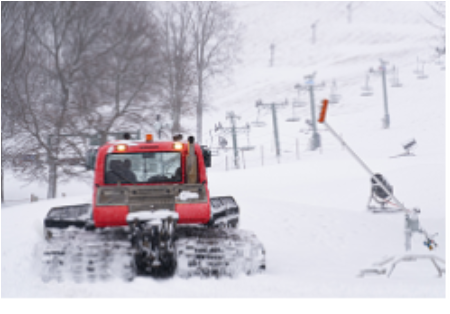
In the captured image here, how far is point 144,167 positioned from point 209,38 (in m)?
27.2

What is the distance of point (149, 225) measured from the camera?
26.1 feet

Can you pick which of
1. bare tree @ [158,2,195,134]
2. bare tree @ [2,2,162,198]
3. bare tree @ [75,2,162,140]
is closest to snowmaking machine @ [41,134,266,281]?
bare tree @ [2,2,162,198]

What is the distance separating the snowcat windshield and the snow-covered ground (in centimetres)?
188

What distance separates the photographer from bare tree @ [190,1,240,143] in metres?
33.9

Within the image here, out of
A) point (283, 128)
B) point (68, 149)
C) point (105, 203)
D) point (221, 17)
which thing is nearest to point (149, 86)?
point (68, 149)

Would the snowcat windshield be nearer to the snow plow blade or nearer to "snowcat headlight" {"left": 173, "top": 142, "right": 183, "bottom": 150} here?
"snowcat headlight" {"left": 173, "top": 142, "right": 183, "bottom": 150}

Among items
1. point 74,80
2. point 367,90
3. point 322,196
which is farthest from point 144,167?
point 367,90

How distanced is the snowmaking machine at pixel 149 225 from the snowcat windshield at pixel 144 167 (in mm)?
17

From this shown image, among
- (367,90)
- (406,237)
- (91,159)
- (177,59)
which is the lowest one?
(406,237)

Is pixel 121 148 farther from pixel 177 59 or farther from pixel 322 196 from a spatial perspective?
pixel 177 59

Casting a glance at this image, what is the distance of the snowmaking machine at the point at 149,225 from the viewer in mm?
7895

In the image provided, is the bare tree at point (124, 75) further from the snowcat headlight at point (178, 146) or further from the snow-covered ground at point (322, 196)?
the snowcat headlight at point (178, 146)

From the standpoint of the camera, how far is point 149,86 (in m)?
24.8

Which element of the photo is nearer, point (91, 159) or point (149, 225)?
point (149, 225)
